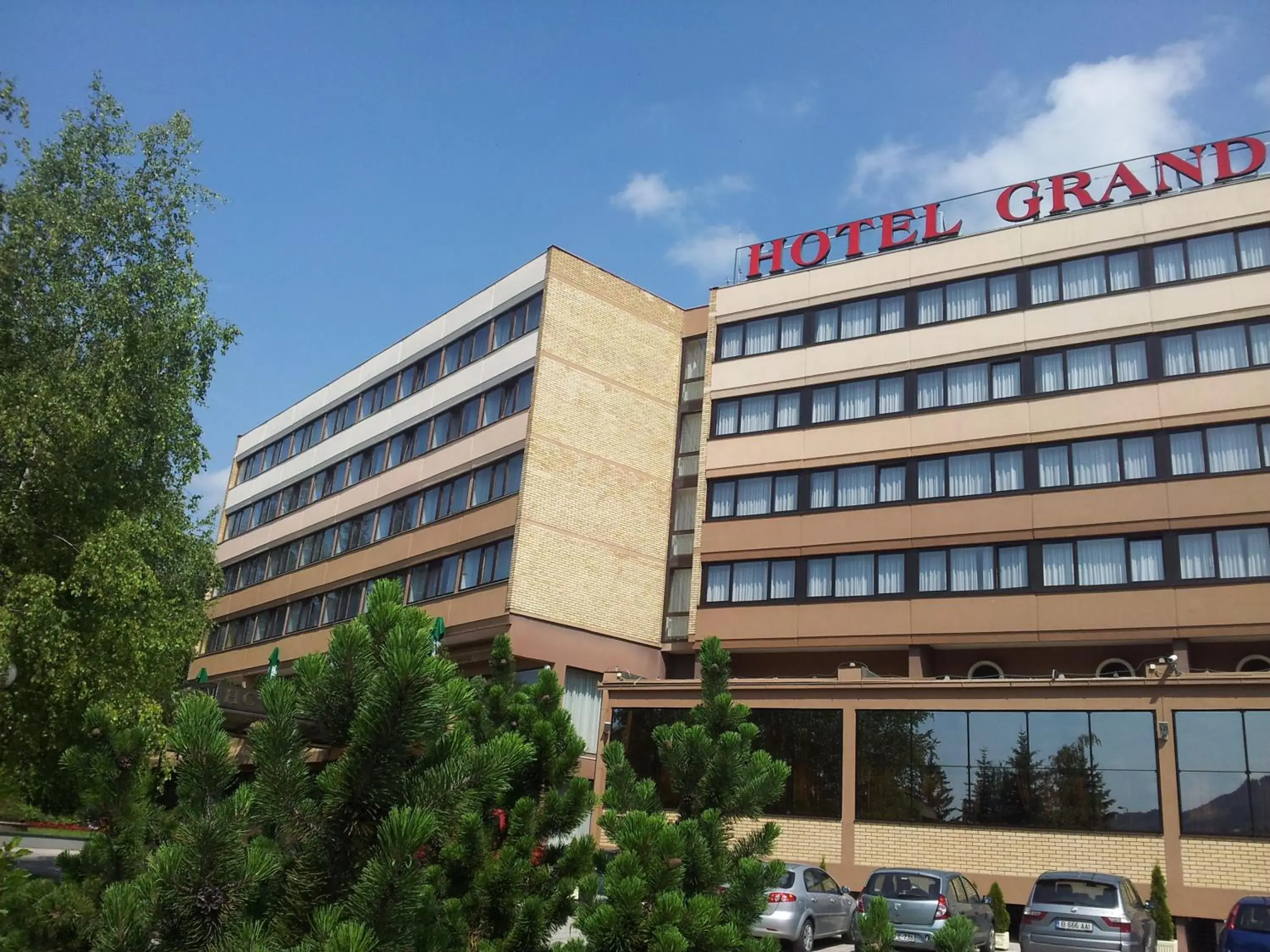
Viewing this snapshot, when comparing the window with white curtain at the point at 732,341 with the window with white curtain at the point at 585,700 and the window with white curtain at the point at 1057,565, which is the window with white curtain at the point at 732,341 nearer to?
the window with white curtain at the point at 585,700

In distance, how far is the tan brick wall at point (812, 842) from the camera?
28.0 metres

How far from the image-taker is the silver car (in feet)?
58.7

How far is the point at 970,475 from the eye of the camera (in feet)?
104

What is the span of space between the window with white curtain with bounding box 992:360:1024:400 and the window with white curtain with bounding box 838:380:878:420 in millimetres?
3770

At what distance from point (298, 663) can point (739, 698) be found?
88.0 ft

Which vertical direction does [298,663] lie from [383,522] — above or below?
below

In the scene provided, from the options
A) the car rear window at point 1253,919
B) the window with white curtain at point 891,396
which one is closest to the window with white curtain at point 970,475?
the window with white curtain at point 891,396

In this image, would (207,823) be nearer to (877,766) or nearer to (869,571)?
(877,766)

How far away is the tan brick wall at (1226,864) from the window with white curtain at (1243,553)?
6.97m

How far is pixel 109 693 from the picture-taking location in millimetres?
18469

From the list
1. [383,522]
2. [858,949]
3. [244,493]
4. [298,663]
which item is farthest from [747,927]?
[244,493]


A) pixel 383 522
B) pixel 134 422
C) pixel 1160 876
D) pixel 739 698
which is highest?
pixel 383 522

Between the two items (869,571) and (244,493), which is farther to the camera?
(244,493)

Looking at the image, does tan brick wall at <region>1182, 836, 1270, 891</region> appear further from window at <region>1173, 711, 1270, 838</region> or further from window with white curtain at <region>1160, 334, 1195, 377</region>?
window with white curtain at <region>1160, 334, 1195, 377</region>
